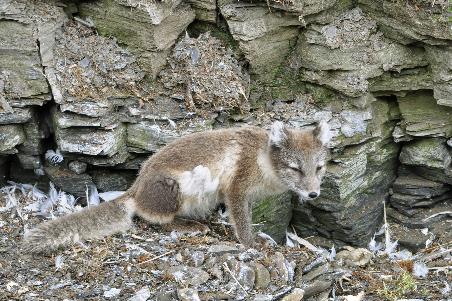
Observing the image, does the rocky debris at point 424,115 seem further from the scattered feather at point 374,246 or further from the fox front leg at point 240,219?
the fox front leg at point 240,219

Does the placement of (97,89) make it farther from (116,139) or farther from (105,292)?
(105,292)

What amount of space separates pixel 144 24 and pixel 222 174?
2326 mm

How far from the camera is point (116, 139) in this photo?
9.49 m

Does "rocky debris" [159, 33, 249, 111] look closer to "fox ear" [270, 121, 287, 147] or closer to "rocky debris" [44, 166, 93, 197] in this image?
"fox ear" [270, 121, 287, 147]

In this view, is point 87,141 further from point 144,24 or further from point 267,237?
point 267,237

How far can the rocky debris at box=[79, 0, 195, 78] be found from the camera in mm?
9398

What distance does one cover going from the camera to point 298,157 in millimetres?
8555

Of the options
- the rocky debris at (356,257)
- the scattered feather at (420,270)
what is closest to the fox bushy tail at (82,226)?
the rocky debris at (356,257)

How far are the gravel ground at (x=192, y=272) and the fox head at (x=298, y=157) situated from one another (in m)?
0.82

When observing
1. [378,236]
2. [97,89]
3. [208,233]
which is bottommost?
[378,236]

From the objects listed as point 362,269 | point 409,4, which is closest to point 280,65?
point 409,4

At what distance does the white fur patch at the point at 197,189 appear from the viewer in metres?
8.54

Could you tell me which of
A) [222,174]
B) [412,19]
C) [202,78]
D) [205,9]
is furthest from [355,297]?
[205,9]

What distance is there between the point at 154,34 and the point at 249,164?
7.35 feet
